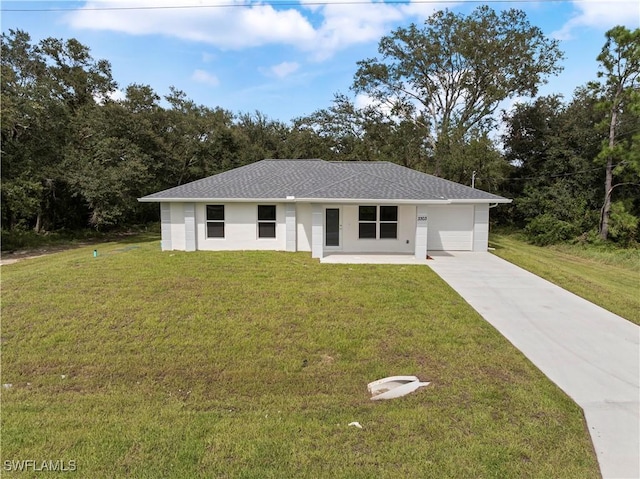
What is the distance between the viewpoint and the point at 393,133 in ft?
105

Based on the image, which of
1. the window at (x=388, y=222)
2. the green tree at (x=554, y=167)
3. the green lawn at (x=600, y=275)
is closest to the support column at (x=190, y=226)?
the window at (x=388, y=222)

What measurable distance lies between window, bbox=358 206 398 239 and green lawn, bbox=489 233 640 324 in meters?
4.37

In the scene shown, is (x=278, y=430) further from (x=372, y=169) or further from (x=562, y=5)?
(x=372, y=169)

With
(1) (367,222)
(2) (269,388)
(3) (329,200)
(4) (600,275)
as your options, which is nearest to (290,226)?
(3) (329,200)

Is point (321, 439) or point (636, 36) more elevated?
point (636, 36)

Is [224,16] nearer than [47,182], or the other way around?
[224,16]

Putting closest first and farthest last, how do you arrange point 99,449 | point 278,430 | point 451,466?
point 451,466, point 99,449, point 278,430

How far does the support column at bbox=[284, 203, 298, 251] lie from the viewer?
1447 centimetres

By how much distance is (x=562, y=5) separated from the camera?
36.4 ft

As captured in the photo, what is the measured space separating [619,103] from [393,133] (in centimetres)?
1531

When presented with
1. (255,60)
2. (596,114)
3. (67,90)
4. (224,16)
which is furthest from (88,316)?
(596,114)

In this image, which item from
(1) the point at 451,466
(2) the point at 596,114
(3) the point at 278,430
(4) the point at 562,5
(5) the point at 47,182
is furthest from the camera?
(2) the point at 596,114

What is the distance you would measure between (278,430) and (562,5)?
45.9 ft

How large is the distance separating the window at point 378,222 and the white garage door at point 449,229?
1899mm
